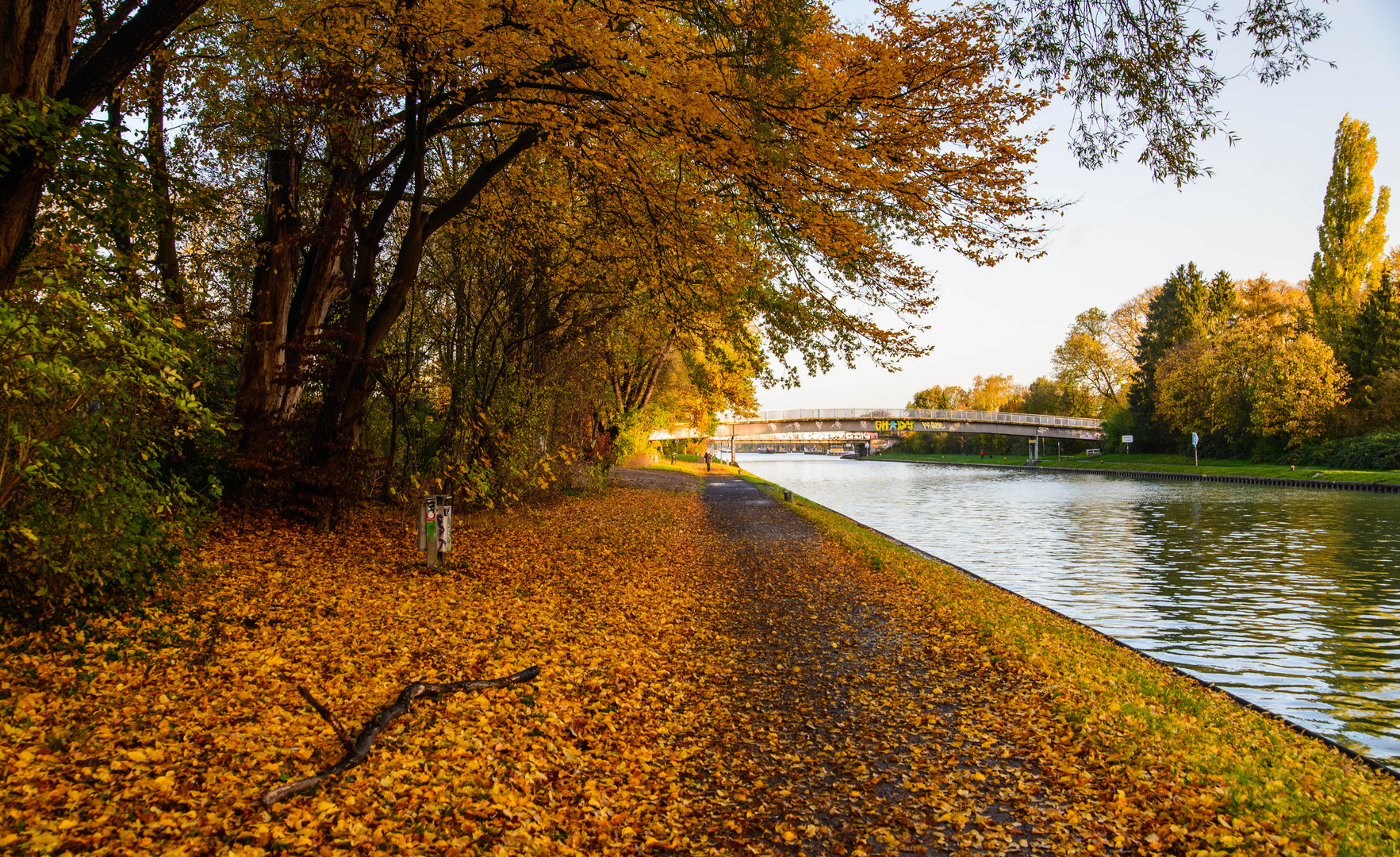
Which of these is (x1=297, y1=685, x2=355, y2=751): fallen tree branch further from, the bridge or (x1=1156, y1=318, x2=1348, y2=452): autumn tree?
the bridge

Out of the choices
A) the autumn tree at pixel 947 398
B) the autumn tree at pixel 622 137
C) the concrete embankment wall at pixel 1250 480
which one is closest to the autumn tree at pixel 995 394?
the autumn tree at pixel 947 398

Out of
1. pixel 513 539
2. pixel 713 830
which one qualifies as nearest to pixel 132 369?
pixel 713 830

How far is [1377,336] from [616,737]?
186ft

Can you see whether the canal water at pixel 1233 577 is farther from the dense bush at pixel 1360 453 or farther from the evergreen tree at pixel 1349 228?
the evergreen tree at pixel 1349 228

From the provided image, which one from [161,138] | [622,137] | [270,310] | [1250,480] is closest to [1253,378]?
[1250,480]

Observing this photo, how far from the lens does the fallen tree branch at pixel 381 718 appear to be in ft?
13.3

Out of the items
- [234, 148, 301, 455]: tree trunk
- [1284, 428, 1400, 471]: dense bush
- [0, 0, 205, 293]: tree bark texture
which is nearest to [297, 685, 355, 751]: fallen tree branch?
[0, 0, 205, 293]: tree bark texture

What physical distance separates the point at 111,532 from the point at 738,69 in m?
7.30

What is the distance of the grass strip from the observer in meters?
4.38

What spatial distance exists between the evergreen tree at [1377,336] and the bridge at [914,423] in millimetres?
32068

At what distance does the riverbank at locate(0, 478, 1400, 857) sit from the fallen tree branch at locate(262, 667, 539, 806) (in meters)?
0.08

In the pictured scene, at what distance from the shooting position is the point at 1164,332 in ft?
204

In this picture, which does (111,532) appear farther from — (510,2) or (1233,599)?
(1233,599)

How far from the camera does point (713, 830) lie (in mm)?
4453
